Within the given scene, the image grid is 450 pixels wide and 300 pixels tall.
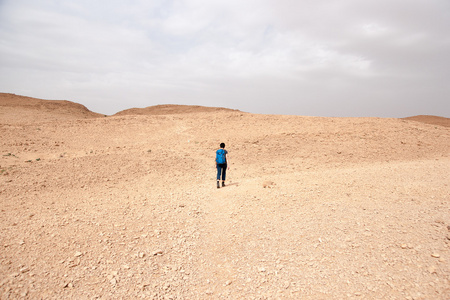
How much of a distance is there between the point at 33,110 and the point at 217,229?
28008 mm

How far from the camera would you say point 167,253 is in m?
4.55

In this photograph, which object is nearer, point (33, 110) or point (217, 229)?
point (217, 229)

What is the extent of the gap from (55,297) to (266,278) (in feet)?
9.61

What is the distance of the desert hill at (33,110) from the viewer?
22556 mm

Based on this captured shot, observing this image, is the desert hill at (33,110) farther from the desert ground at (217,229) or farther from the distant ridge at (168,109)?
the desert ground at (217,229)

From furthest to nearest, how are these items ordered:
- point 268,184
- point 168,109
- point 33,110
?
point 168,109 < point 33,110 < point 268,184

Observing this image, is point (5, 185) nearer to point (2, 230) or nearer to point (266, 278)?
point (2, 230)

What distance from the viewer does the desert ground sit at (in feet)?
12.2

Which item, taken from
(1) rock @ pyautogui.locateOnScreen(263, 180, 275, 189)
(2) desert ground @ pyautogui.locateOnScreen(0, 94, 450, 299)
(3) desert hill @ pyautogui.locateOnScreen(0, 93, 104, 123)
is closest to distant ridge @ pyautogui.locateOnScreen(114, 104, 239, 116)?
(3) desert hill @ pyautogui.locateOnScreen(0, 93, 104, 123)

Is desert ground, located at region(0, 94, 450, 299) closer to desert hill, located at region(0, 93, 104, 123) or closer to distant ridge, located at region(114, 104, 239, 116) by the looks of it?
desert hill, located at region(0, 93, 104, 123)

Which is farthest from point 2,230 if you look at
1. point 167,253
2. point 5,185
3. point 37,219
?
point 5,185

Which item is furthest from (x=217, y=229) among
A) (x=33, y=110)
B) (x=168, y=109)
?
A: (x=33, y=110)

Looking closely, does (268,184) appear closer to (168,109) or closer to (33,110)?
(168,109)

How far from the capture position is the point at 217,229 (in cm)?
531
